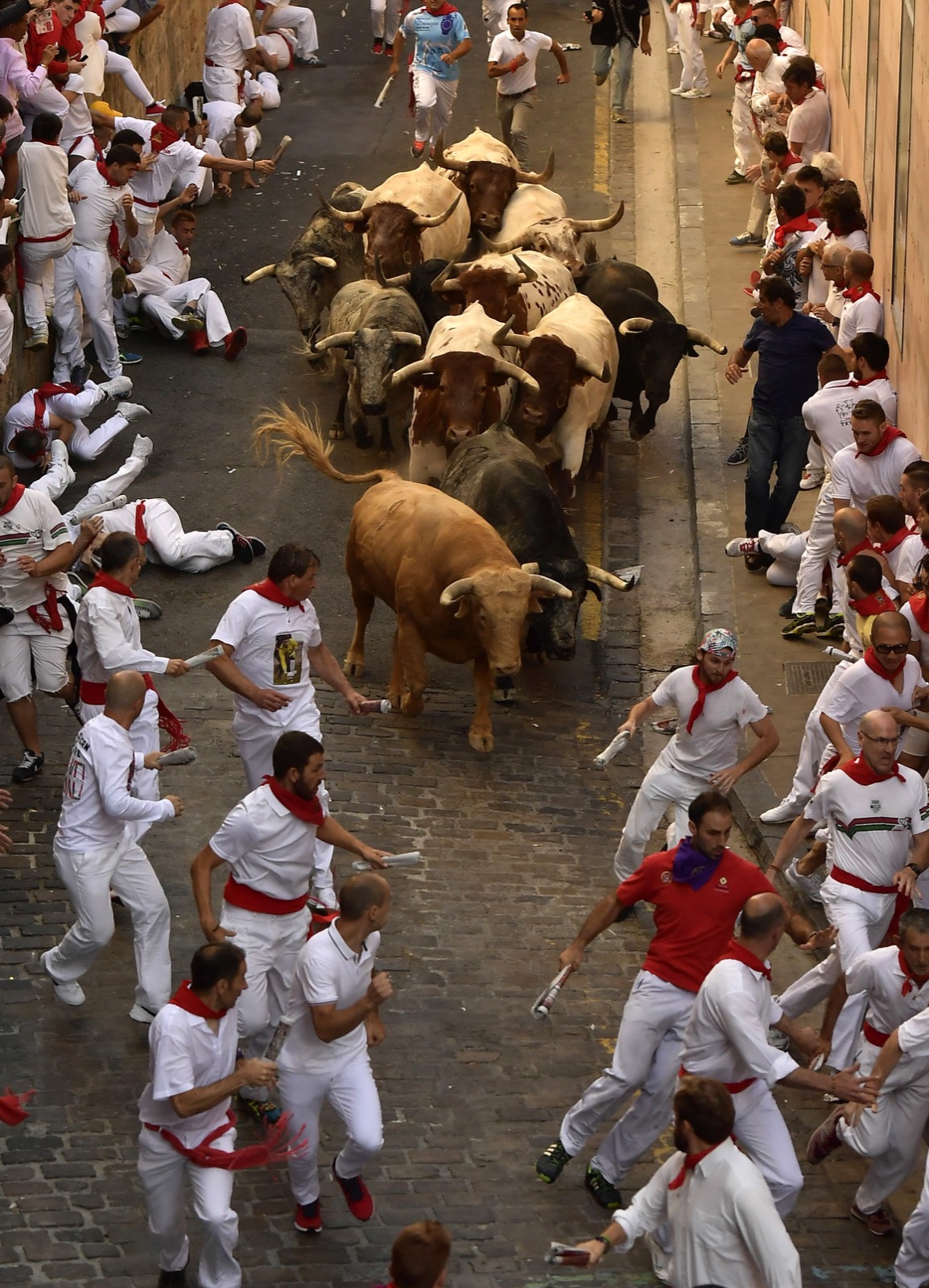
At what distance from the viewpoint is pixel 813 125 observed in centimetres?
1820

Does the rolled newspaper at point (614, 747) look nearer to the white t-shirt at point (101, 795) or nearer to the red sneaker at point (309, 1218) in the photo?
the white t-shirt at point (101, 795)

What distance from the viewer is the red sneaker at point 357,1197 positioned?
8.44 m

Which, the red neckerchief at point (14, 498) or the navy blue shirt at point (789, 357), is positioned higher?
the red neckerchief at point (14, 498)

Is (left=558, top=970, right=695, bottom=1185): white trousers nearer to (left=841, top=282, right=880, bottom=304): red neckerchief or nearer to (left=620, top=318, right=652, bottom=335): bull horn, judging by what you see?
(left=841, top=282, right=880, bottom=304): red neckerchief

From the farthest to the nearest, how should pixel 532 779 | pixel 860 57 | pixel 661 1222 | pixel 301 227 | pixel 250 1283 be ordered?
pixel 301 227, pixel 860 57, pixel 532 779, pixel 250 1283, pixel 661 1222

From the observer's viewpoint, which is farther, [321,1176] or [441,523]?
[441,523]

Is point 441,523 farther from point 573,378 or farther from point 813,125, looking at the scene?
point 813,125

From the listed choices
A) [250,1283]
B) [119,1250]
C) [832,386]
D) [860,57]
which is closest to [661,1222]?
[250,1283]

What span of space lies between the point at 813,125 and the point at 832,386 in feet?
19.7

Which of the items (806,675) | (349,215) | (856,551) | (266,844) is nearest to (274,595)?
(266,844)

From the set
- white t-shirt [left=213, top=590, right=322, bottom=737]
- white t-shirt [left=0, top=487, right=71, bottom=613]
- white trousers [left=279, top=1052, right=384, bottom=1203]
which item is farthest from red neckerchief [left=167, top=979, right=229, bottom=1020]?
white t-shirt [left=0, top=487, right=71, bottom=613]

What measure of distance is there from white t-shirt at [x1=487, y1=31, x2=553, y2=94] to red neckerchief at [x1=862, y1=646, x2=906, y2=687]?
40.2 feet

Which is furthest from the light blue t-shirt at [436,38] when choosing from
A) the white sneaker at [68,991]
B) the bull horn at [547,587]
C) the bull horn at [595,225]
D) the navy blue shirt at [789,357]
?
the white sneaker at [68,991]

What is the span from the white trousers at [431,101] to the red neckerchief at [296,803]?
13.2 metres
